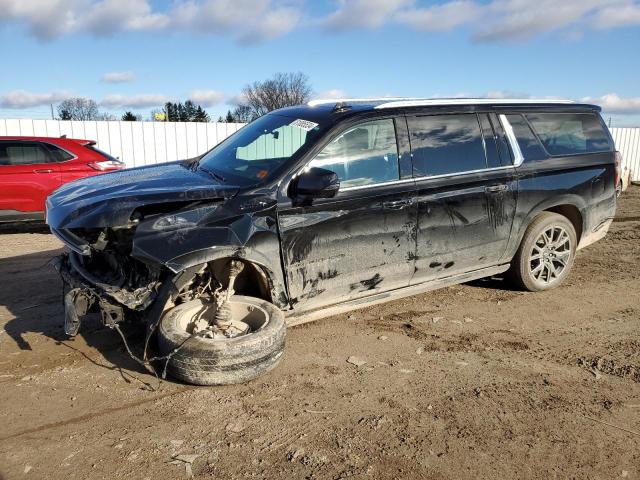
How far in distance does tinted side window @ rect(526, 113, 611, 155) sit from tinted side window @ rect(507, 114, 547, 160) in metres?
0.09

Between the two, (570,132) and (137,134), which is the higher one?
(137,134)

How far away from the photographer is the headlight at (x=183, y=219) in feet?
11.3

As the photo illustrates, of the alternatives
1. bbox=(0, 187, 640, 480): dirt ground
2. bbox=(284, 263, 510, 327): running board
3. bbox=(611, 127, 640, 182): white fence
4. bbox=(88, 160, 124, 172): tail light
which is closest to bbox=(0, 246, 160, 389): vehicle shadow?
bbox=(0, 187, 640, 480): dirt ground

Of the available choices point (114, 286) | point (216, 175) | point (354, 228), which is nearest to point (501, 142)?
point (354, 228)

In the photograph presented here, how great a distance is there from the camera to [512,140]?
5.10 metres

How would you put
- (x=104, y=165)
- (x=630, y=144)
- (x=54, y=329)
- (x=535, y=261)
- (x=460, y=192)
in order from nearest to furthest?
(x=54, y=329) < (x=460, y=192) < (x=535, y=261) < (x=104, y=165) < (x=630, y=144)

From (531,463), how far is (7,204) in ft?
28.9

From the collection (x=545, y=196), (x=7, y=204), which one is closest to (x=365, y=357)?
(x=545, y=196)

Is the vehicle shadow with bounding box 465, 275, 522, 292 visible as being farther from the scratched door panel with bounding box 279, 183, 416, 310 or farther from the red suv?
the red suv

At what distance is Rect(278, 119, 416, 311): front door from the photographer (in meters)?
3.98

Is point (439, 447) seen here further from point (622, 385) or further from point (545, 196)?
point (545, 196)

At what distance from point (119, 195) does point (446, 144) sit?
2787mm

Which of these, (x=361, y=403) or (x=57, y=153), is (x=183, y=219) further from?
(x=57, y=153)

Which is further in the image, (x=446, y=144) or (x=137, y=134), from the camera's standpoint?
(x=137, y=134)
